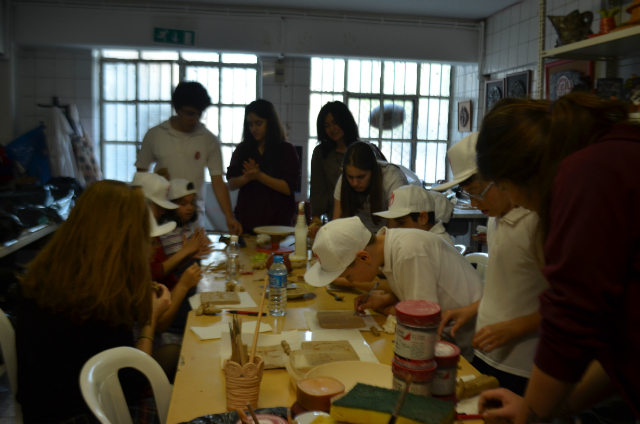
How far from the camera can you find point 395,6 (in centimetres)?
508

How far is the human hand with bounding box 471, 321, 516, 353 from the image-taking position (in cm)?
138

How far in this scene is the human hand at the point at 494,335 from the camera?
1.38 m

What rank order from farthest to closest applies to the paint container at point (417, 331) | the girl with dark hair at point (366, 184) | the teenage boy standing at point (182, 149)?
the teenage boy standing at point (182, 149) → the girl with dark hair at point (366, 184) → the paint container at point (417, 331)

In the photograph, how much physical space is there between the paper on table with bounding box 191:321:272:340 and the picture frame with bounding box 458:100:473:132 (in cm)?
460

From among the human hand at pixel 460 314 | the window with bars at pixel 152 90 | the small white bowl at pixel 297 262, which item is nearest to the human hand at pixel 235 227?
the small white bowl at pixel 297 262

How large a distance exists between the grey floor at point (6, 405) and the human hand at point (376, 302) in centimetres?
185

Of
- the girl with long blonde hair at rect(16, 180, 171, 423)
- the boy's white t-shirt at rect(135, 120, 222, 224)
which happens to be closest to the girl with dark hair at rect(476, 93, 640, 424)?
the girl with long blonde hair at rect(16, 180, 171, 423)

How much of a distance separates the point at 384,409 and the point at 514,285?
2.49 feet

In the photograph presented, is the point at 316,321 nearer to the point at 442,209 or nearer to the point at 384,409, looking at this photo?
the point at 384,409

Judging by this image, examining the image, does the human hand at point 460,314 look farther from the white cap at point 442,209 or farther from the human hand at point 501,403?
the white cap at point 442,209

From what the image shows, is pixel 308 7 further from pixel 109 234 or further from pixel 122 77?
pixel 109 234

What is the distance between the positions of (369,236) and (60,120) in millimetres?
4277

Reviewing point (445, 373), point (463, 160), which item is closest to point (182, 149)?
point (463, 160)

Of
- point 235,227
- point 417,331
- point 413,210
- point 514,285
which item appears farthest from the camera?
point 235,227
